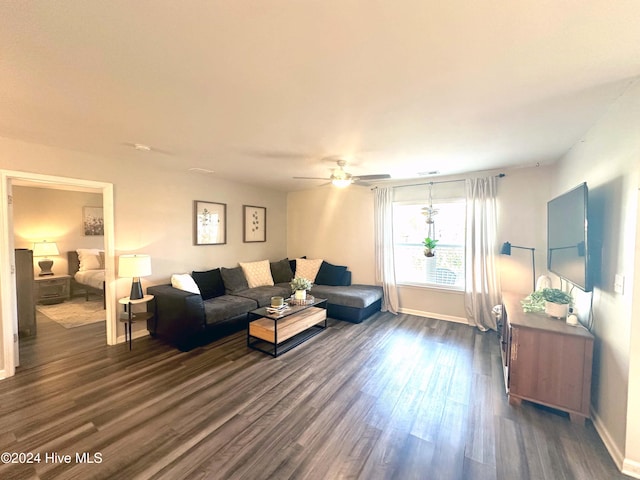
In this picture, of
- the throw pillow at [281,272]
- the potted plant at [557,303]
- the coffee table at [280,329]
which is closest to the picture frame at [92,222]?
the throw pillow at [281,272]

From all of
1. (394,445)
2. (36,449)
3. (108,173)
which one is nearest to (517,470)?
(394,445)

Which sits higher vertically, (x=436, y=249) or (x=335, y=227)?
(x=335, y=227)

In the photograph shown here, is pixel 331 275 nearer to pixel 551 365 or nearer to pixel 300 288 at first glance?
pixel 300 288

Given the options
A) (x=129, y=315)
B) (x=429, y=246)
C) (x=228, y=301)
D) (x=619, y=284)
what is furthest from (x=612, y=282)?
(x=129, y=315)

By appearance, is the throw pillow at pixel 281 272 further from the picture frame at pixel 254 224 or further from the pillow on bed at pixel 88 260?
the pillow on bed at pixel 88 260

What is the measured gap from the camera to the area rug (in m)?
4.27

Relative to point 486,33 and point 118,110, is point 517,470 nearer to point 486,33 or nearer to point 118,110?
point 486,33

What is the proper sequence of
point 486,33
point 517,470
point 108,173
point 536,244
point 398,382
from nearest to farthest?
point 486,33, point 517,470, point 398,382, point 108,173, point 536,244

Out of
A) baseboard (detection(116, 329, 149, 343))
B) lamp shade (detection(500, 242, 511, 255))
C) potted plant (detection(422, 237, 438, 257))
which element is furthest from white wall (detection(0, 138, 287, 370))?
lamp shade (detection(500, 242, 511, 255))

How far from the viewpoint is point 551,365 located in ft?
7.06

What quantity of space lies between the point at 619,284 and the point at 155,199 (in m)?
5.09

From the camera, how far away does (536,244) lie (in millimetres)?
3760

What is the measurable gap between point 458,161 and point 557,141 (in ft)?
3.22

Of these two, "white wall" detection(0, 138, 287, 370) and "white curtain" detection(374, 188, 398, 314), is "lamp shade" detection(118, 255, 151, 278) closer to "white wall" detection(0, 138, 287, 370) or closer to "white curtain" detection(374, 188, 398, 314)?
"white wall" detection(0, 138, 287, 370)
